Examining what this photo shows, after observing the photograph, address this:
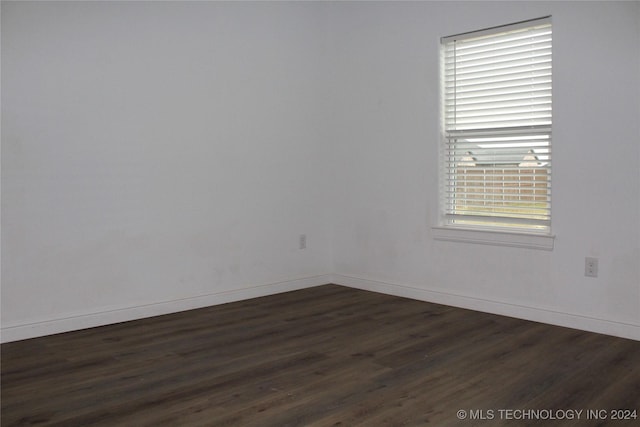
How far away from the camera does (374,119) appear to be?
5082 mm

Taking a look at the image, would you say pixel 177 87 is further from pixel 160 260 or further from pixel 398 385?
pixel 398 385

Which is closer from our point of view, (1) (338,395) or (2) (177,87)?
(1) (338,395)

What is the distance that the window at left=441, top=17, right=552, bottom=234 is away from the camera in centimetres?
407

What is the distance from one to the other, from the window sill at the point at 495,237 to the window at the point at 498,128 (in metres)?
0.08

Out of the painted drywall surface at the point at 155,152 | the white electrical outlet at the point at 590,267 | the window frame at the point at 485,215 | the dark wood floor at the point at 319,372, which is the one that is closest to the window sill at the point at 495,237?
the window frame at the point at 485,215

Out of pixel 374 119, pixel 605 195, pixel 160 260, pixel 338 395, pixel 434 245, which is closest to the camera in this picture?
pixel 338 395

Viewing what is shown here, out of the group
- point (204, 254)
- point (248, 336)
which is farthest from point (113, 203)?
point (248, 336)

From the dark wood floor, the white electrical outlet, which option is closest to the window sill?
the white electrical outlet

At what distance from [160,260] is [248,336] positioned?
100 centimetres

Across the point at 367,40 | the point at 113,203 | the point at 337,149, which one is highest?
the point at 367,40

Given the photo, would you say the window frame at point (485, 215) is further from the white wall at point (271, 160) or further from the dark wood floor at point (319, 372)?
the dark wood floor at point (319, 372)

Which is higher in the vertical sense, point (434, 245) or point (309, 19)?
point (309, 19)

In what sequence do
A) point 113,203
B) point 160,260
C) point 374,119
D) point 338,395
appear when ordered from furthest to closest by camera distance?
1. point 374,119
2. point 160,260
3. point 113,203
4. point 338,395

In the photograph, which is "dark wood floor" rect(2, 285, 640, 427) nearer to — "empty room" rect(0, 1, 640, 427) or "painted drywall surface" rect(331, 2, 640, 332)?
"empty room" rect(0, 1, 640, 427)
